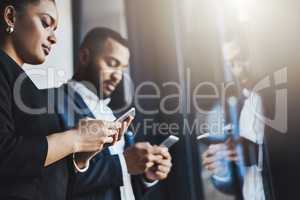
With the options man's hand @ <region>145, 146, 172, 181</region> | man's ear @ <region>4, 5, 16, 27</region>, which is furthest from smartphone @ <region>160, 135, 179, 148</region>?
man's ear @ <region>4, 5, 16, 27</region>

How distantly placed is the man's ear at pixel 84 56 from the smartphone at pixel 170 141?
340 millimetres

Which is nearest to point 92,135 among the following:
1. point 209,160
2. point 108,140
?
point 108,140

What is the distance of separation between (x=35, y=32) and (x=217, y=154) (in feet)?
2.23

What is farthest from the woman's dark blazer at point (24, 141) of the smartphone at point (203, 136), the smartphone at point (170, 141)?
the smartphone at point (203, 136)

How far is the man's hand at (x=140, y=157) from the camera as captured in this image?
1.22 m

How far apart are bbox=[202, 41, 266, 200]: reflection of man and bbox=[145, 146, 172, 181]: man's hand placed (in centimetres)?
→ 13

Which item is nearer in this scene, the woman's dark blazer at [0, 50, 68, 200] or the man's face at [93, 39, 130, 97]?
the woman's dark blazer at [0, 50, 68, 200]

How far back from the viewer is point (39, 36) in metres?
1.18

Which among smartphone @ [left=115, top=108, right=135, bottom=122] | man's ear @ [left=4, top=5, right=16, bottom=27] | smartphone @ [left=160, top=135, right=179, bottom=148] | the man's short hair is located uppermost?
man's ear @ [left=4, top=5, right=16, bottom=27]

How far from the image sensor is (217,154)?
4.37 feet

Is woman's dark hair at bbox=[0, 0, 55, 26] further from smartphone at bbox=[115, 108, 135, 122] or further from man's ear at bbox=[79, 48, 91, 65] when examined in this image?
smartphone at bbox=[115, 108, 135, 122]

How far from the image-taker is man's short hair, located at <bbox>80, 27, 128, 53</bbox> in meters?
1.25

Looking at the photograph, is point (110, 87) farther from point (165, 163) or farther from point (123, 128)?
point (165, 163)

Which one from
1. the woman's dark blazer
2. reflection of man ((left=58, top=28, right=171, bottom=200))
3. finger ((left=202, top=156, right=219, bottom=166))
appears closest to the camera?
the woman's dark blazer
